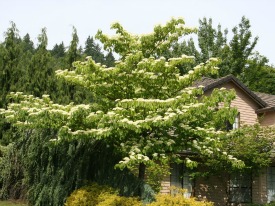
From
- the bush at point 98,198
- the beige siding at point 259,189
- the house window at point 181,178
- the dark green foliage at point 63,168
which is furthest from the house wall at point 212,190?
the bush at point 98,198

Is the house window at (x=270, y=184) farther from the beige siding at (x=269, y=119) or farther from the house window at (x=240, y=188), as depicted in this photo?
the beige siding at (x=269, y=119)

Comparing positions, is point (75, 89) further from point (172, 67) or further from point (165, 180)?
point (172, 67)

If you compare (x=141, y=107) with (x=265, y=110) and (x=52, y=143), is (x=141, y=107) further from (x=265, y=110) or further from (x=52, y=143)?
(x=265, y=110)


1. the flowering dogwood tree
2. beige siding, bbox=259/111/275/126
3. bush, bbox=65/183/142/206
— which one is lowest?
bush, bbox=65/183/142/206

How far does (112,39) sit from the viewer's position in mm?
11750

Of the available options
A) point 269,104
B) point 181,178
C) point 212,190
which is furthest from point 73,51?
point 269,104

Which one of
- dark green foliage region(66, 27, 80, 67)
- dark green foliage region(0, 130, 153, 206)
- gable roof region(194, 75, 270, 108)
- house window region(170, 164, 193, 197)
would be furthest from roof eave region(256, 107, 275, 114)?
dark green foliage region(0, 130, 153, 206)

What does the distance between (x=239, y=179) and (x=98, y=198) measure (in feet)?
36.2

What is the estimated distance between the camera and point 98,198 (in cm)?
1088

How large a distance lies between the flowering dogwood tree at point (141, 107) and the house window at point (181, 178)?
658 cm

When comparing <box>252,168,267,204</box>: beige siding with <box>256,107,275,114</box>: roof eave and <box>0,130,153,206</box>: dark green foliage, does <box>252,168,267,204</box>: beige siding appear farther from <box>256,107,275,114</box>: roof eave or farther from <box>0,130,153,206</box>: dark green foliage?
<box>0,130,153,206</box>: dark green foliage

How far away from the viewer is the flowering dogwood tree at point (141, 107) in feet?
33.4

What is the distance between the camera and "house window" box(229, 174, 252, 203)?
19.8m

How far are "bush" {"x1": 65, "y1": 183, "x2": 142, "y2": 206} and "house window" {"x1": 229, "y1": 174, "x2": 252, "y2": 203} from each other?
977 cm
